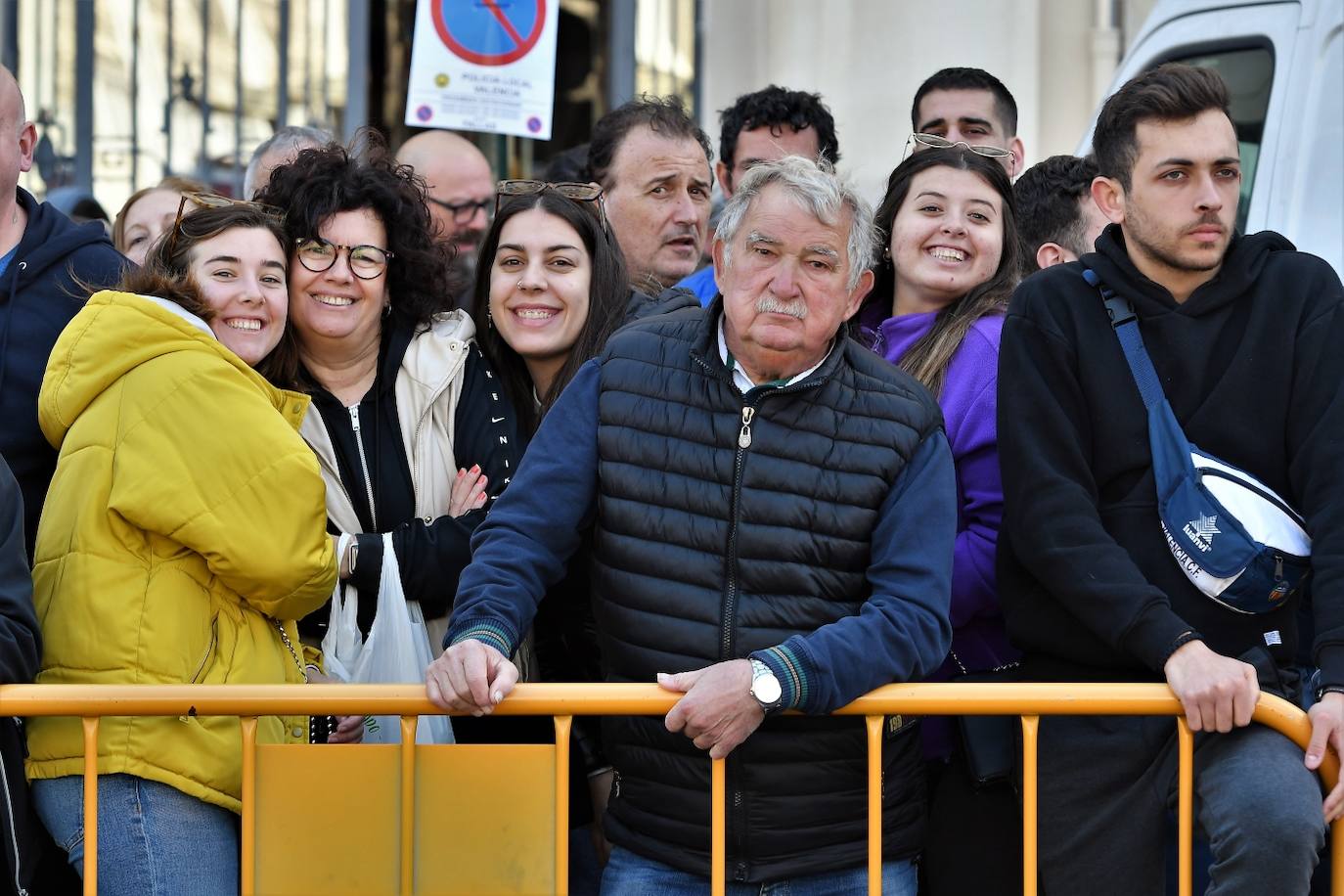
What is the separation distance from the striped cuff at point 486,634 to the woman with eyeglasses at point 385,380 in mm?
579

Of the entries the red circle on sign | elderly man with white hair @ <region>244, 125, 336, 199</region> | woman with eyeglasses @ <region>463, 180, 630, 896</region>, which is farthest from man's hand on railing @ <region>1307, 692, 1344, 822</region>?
the red circle on sign

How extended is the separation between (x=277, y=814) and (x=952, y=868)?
140cm

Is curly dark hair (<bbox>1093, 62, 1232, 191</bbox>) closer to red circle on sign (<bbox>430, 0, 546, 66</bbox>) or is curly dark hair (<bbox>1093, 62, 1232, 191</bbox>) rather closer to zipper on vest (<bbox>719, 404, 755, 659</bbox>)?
zipper on vest (<bbox>719, 404, 755, 659</bbox>)

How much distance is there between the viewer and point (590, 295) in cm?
425

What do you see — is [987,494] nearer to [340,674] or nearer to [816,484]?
[816,484]

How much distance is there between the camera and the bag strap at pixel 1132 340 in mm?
3418

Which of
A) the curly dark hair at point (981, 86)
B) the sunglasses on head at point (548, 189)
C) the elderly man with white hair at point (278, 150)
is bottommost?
the sunglasses on head at point (548, 189)

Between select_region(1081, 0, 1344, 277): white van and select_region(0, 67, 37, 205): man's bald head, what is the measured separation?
3.42 metres

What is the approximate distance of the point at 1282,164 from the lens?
5.30 meters

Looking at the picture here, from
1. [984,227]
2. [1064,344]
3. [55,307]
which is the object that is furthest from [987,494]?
[55,307]

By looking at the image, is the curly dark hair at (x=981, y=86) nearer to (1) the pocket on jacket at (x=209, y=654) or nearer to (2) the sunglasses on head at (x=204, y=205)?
(2) the sunglasses on head at (x=204, y=205)

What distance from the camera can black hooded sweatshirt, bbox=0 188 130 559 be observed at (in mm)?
3787

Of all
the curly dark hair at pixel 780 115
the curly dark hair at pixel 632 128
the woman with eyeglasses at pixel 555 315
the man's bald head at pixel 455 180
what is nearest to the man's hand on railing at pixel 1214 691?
the woman with eyeglasses at pixel 555 315

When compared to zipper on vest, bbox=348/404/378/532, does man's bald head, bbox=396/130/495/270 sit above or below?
above
